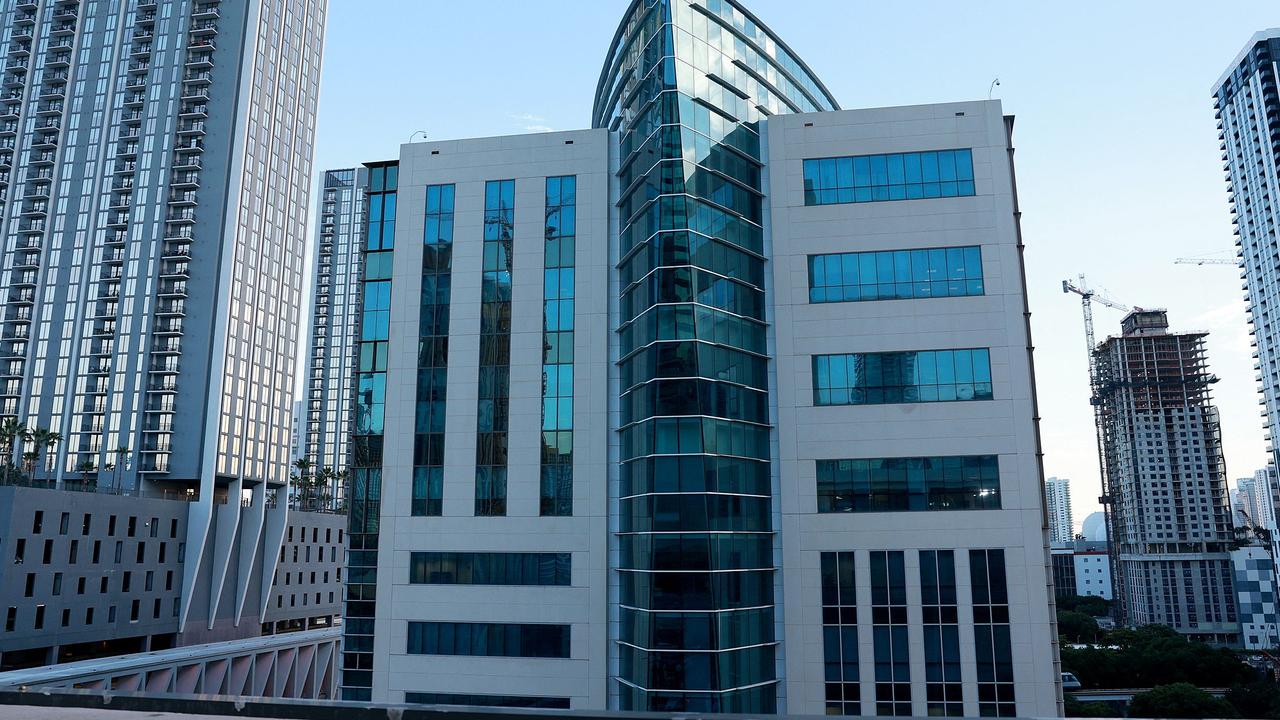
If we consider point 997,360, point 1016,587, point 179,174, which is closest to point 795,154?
point 997,360

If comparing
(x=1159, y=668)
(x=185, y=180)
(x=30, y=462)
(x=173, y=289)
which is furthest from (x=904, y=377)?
(x=30, y=462)

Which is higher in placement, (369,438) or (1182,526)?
(369,438)

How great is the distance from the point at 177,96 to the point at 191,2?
13.3 m

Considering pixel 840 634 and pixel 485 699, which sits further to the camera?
pixel 485 699

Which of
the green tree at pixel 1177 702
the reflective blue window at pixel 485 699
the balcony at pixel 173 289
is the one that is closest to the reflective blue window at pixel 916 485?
the reflective blue window at pixel 485 699

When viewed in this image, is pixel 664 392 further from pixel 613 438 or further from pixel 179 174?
pixel 179 174

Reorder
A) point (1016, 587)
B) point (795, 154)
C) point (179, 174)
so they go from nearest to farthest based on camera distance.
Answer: point (1016, 587) → point (795, 154) → point (179, 174)

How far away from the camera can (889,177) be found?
151ft

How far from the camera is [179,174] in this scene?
349 ft

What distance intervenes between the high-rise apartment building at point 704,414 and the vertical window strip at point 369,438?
18 cm

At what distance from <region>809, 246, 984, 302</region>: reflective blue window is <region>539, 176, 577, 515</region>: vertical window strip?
13.8 meters

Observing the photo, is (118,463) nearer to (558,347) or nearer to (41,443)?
(41,443)

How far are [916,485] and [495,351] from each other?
23.8 m

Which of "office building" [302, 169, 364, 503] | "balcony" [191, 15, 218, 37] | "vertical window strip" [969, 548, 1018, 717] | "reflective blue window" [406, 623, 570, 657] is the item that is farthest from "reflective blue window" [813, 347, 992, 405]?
"office building" [302, 169, 364, 503]
